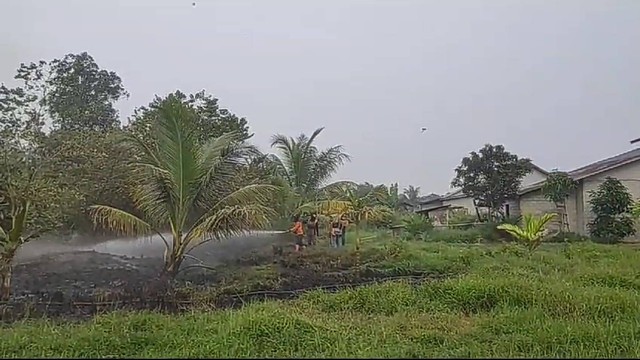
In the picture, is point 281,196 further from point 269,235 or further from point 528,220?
point 528,220

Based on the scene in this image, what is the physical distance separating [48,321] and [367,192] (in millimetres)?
9373

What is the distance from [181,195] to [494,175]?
48.3ft

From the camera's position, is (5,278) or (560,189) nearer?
(5,278)

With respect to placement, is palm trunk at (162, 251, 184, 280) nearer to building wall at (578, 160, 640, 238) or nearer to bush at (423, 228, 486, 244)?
bush at (423, 228, 486, 244)

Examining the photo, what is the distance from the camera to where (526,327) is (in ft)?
19.5

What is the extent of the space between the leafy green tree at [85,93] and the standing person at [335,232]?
905 cm

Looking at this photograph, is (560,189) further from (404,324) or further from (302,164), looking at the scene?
(404,324)

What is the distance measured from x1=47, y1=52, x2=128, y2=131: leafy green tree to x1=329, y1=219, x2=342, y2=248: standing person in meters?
9.05

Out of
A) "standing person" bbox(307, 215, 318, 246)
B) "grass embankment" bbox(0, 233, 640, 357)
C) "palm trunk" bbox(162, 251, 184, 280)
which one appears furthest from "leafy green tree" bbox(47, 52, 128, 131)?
"grass embankment" bbox(0, 233, 640, 357)

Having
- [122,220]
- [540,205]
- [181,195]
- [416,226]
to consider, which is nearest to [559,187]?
[540,205]

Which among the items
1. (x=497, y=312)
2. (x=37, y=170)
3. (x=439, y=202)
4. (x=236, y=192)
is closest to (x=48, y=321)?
(x=37, y=170)

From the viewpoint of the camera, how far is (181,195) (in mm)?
9562

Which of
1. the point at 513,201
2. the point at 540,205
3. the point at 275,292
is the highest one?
the point at 513,201

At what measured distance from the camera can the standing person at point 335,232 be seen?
1496cm
